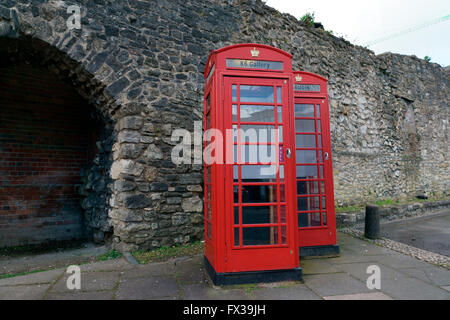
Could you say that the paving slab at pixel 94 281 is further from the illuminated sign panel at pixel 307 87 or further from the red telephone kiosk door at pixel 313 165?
the illuminated sign panel at pixel 307 87

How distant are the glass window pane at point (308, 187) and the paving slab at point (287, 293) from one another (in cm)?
175

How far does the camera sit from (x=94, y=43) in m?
4.64

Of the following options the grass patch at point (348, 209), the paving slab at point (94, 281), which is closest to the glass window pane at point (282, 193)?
the paving slab at point (94, 281)

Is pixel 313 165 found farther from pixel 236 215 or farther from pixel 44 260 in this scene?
pixel 44 260

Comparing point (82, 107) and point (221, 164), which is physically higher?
point (82, 107)

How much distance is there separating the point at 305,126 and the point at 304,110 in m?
0.26

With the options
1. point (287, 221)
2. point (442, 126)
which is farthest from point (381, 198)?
point (287, 221)

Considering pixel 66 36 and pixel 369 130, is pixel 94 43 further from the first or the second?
pixel 369 130

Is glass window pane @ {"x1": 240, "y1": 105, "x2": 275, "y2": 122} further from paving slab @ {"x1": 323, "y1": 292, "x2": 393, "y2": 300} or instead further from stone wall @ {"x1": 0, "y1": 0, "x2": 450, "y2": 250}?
stone wall @ {"x1": 0, "y1": 0, "x2": 450, "y2": 250}

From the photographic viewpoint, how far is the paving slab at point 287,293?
2928 millimetres

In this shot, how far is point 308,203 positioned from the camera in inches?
184

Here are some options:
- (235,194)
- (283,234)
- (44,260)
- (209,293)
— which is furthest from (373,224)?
(44,260)
